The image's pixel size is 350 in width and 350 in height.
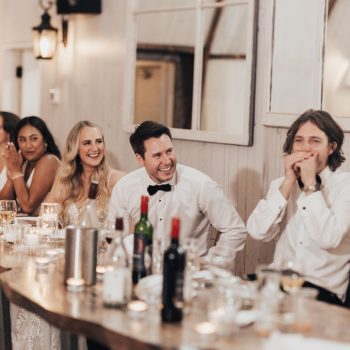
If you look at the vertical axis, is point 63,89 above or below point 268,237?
above

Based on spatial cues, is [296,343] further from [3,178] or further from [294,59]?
[3,178]

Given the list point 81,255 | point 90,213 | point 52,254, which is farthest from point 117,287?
point 52,254

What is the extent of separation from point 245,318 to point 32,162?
3.58m

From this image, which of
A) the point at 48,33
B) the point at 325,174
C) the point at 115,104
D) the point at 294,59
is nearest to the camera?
the point at 325,174

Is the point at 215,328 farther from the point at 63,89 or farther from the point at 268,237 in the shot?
the point at 63,89

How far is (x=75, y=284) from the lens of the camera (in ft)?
9.41

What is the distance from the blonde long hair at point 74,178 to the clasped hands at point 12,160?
2.72 ft

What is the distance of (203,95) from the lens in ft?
17.3

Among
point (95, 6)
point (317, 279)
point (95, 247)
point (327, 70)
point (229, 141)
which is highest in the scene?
point (95, 6)

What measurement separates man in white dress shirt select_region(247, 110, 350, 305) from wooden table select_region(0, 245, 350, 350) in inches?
32.0

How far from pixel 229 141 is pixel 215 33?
29.5 inches

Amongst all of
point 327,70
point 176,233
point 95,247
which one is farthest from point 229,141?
point 176,233

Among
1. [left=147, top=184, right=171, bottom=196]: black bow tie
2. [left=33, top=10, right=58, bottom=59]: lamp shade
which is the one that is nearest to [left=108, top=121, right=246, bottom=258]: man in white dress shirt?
[left=147, top=184, right=171, bottom=196]: black bow tie

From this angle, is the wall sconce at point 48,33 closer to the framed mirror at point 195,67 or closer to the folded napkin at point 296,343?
the framed mirror at point 195,67
